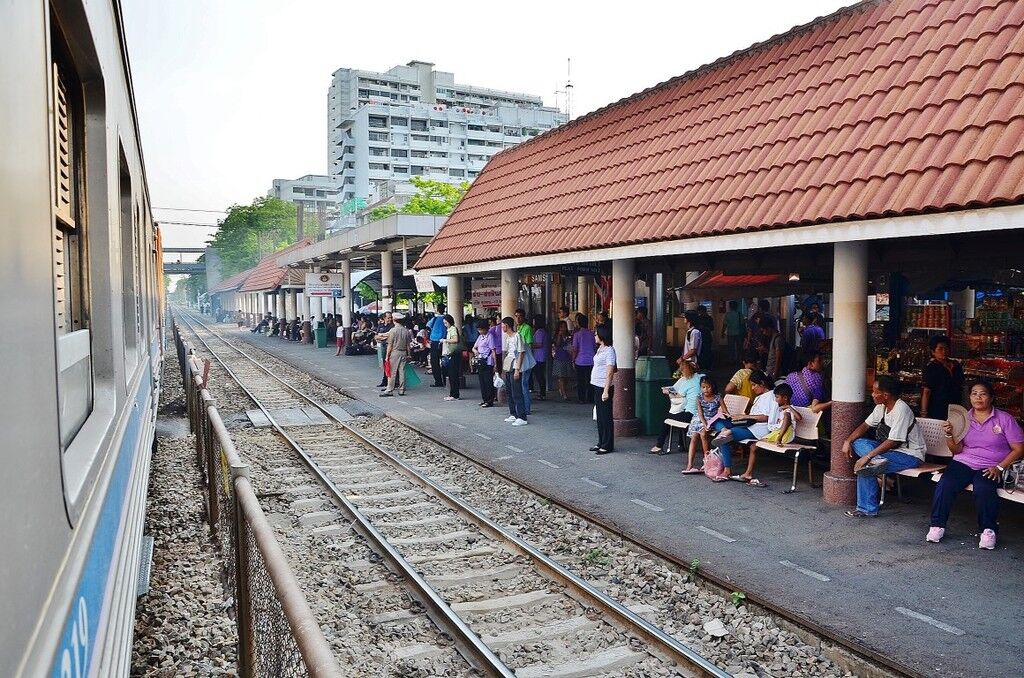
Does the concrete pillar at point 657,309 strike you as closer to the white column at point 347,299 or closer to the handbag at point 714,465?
the handbag at point 714,465

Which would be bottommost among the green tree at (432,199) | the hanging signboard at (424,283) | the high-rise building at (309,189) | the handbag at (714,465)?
the handbag at (714,465)

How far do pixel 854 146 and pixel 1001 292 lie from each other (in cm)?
618

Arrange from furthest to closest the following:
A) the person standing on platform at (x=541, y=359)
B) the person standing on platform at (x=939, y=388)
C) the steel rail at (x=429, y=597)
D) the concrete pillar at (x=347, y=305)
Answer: the concrete pillar at (x=347, y=305) < the person standing on platform at (x=541, y=359) < the person standing on platform at (x=939, y=388) < the steel rail at (x=429, y=597)

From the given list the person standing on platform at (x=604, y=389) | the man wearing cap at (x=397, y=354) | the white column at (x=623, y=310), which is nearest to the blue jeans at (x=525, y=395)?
the white column at (x=623, y=310)

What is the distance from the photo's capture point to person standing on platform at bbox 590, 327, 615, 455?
10844 mm

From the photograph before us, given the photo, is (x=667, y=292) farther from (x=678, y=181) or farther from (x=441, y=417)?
(x=678, y=181)

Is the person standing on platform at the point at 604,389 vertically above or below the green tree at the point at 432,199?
below

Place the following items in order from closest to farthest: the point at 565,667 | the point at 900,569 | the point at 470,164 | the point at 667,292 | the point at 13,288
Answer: the point at 13,288
the point at 565,667
the point at 900,569
the point at 667,292
the point at 470,164

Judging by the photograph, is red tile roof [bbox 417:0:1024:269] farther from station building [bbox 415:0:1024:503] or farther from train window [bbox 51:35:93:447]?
train window [bbox 51:35:93:447]

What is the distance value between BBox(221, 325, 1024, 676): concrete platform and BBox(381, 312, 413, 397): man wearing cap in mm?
6305

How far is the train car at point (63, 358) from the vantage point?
1604 mm

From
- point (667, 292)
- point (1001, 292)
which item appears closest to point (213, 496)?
point (1001, 292)

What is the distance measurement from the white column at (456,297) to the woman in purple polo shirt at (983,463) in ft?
40.9

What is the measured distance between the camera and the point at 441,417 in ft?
47.8
